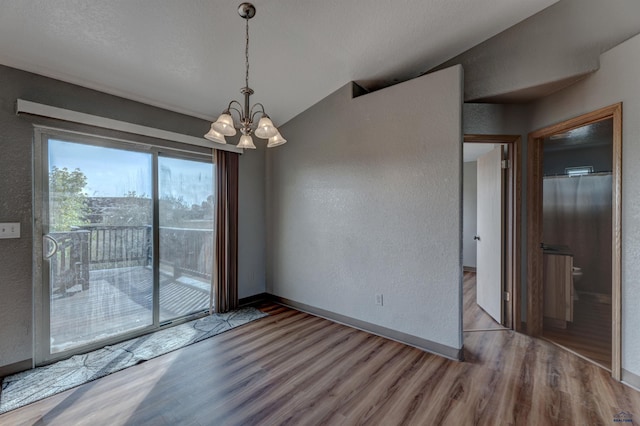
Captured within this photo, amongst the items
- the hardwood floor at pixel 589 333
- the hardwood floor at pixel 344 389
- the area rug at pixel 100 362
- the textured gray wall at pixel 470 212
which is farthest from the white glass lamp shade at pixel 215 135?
the textured gray wall at pixel 470 212

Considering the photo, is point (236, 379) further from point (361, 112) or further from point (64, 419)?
point (361, 112)

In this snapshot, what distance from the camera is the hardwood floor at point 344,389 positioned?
172 centimetres

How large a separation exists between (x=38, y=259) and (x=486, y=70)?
14.8 feet

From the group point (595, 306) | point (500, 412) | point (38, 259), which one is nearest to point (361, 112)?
point (500, 412)

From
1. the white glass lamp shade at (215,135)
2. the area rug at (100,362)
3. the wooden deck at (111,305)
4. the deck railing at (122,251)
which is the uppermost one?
the white glass lamp shade at (215,135)

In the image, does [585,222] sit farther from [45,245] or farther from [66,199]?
[45,245]

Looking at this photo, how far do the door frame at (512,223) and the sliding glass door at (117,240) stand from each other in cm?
344

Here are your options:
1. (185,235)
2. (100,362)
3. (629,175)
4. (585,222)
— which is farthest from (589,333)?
(100,362)

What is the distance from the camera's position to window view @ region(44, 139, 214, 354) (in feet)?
7.85

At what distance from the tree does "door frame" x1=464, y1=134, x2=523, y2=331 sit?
13.0 ft

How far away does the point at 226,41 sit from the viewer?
2.32 metres

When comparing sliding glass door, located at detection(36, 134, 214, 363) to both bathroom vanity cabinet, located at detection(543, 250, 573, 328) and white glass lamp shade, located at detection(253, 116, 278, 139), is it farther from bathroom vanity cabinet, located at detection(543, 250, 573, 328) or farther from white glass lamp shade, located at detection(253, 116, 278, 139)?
bathroom vanity cabinet, located at detection(543, 250, 573, 328)

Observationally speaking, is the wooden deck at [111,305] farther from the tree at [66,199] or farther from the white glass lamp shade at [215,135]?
the white glass lamp shade at [215,135]

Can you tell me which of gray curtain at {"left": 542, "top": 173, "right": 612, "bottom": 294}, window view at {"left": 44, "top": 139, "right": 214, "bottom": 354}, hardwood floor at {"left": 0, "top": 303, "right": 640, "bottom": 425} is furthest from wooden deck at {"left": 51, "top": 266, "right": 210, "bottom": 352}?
gray curtain at {"left": 542, "top": 173, "right": 612, "bottom": 294}
